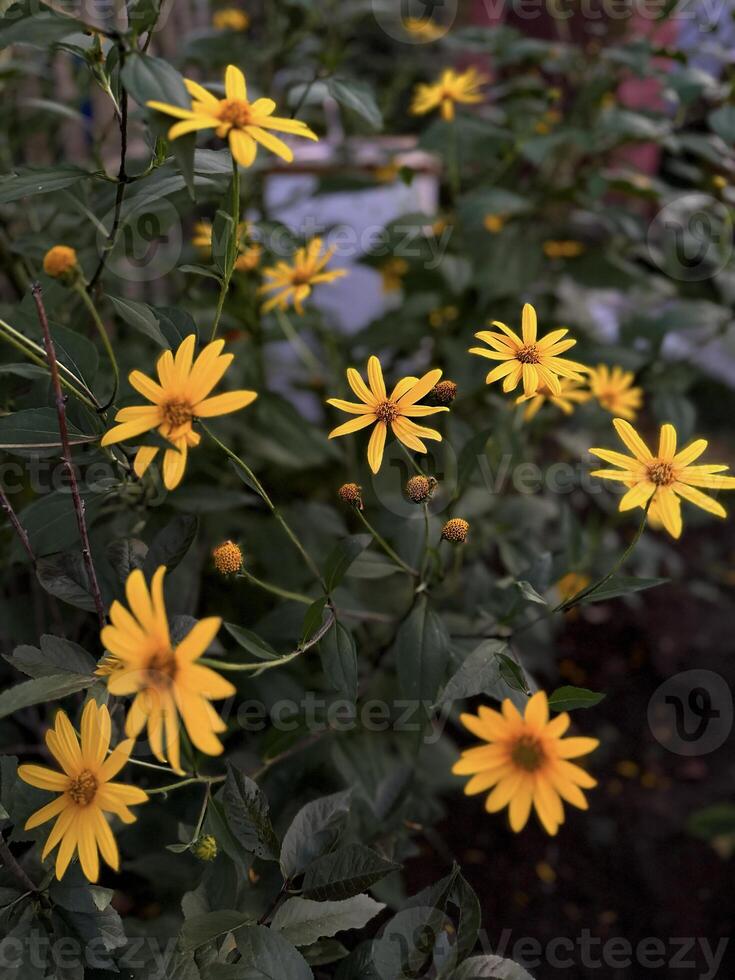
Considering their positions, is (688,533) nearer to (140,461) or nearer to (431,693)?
(431,693)

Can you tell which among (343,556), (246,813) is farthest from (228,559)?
(246,813)

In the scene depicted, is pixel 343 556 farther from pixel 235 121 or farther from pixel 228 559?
pixel 235 121

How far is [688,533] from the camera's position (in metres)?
1.93

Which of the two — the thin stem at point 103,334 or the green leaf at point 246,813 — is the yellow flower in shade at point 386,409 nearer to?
the thin stem at point 103,334

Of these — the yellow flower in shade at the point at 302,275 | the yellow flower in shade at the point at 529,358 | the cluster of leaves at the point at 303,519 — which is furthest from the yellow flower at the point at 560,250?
the yellow flower in shade at the point at 529,358

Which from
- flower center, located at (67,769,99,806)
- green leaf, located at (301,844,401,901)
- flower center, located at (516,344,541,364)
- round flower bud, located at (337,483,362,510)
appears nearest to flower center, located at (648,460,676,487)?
flower center, located at (516,344,541,364)

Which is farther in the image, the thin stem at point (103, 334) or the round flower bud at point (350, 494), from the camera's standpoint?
Result: the round flower bud at point (350, 494)

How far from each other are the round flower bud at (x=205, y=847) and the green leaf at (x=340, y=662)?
0.46ft

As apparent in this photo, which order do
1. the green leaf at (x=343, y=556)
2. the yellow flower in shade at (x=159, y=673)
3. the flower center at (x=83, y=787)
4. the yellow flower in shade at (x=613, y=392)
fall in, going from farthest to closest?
the yellow flower in shade at (x=613, y=392) < the green leaf at (x=343, y=556) < the flower center at (x=83, y=787) < the yellow flower in shade at (x=159, y=673)

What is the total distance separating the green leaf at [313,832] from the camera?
641mm

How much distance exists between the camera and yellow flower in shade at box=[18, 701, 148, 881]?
515 millimetres

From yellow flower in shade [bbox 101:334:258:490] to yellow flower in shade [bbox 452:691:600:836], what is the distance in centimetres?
27

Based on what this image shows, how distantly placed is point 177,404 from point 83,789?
26cm

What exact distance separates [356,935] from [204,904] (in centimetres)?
35
